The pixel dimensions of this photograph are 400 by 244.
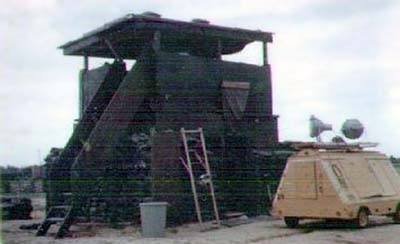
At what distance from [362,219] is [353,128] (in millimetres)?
4250

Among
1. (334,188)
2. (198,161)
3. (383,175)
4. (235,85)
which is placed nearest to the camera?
(334,188)

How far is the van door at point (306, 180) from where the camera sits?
656 inches

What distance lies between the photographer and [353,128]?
19859 mm

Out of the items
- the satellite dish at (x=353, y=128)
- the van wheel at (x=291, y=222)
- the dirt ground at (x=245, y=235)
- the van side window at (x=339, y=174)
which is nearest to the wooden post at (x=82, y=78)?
the dirt ground at (x=245, y=235)

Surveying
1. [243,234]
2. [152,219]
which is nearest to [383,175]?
[243,234]

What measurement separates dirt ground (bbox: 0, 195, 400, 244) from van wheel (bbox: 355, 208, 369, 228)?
179mm

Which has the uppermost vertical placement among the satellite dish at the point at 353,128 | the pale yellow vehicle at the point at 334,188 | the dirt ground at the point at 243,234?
the satellite dish at the point at 353,128

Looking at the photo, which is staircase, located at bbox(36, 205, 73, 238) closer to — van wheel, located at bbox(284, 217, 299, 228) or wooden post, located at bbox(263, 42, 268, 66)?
van wheel, located at bbox(284, 217, 299, 228)

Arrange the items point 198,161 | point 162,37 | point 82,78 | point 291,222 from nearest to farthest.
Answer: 1. point 291,222
2. point 198,161
3. point 162,37
4. point 82,78

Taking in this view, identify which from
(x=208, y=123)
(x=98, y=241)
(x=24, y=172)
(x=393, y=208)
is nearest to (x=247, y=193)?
(x=208, y=123)

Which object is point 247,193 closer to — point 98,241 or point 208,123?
point 208,123

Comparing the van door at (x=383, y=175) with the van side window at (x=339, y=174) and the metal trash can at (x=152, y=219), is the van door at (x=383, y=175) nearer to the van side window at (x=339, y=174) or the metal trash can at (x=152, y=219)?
the van side window at (x=339, y=174)

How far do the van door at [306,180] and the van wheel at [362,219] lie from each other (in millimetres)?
1137

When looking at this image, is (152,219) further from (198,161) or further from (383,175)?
(383,175)
